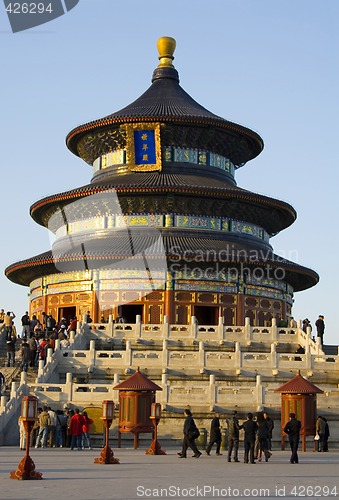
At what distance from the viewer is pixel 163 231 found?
1913 inches

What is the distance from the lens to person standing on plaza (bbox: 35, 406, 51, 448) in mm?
25297

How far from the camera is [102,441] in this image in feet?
87.6

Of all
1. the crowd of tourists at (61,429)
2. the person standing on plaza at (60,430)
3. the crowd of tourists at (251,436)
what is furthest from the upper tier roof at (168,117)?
the crowd of tourists at (251,436)

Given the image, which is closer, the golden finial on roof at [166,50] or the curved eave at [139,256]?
the curved eave at [139,256]

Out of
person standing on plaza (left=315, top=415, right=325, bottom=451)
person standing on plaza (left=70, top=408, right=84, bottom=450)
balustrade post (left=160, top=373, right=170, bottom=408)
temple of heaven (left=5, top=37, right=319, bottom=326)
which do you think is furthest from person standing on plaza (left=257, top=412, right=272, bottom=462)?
temple of heaven (left=5, top=37, right=319, bottom=326)

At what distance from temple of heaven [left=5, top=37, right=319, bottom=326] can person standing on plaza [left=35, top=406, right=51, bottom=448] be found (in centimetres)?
2062

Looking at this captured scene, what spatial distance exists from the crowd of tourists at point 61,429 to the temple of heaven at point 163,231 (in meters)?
20.2

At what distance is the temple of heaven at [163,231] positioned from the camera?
47.1 metres

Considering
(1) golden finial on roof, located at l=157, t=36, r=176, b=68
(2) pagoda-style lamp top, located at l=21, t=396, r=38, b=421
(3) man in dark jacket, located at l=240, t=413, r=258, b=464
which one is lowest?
(3) man in dark jacket, located at l=240, t=413, r=258, b=464

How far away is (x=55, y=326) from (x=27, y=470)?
2537cm

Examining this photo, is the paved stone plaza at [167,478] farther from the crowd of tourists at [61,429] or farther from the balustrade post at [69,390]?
the balustrade post at [69,390]

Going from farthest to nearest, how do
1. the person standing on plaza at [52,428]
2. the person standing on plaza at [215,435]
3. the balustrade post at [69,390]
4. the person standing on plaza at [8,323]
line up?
the person standing on plaza at [8,323], the balustrade post at [69,390], the person standing on plaza at [52,428], the person standing on plaza at [215,435]

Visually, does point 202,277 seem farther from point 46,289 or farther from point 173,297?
point 46,289

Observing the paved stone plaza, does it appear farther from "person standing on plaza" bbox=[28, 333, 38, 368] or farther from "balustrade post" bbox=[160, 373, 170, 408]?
"person standing on plaza" bbox=[28, 333, 38, 368]
